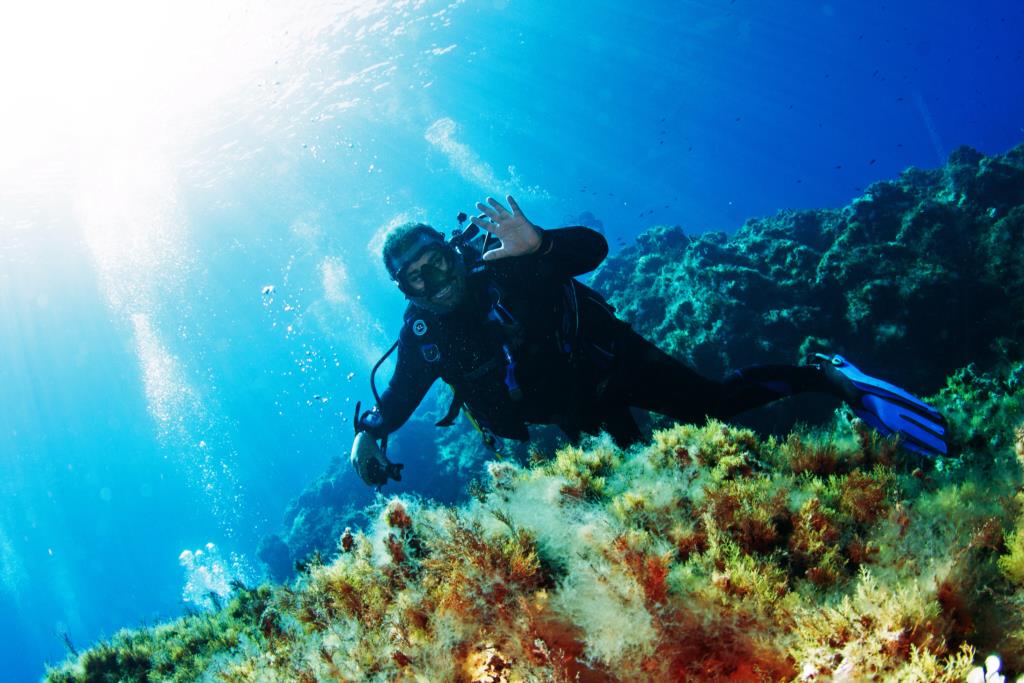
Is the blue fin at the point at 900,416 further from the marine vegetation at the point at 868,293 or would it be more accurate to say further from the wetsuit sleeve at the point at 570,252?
the marine vegetation at the point at 868,293

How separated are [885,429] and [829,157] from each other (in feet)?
557

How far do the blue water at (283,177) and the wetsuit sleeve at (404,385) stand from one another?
50.1 feet

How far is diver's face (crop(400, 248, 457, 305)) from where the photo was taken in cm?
435

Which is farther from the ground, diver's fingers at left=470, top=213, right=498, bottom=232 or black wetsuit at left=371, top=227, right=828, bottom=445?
diver's fingers at left=470, top=213, right=498, bottom=232

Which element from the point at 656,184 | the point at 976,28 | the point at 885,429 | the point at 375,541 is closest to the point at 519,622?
the point at 375,541

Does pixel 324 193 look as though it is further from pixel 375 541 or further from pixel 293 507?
pixel 375 541

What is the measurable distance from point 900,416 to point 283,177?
48.5 metres

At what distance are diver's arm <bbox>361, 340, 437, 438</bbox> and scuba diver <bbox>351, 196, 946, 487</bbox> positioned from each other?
12 centimetres

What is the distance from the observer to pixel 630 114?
3752 inches

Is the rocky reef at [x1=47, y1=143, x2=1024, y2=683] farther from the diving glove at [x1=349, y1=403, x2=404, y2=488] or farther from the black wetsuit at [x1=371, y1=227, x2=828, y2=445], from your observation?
the diving glove at [x1=349, y1=403, x2=404, y2=488]

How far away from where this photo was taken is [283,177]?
4269 centimetres

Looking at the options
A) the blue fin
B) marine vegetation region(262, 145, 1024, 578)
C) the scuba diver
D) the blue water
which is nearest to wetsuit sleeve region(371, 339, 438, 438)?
the scuba diver

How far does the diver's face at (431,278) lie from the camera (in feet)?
14.3

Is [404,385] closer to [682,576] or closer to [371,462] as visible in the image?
[371,462]
